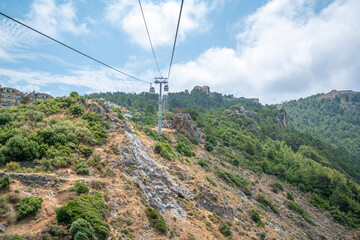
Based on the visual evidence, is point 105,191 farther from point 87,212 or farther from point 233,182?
point 233,182

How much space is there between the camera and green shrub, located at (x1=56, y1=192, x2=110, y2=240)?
33.3ft

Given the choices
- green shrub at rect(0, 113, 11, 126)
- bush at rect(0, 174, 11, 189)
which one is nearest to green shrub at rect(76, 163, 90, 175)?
bush at rect(0, 174, 11, 189)

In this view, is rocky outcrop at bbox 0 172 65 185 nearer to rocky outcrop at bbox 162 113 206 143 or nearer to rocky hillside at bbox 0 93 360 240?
rocky hillside at bbox 0 93 360 240

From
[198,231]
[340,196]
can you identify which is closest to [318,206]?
[340,196]

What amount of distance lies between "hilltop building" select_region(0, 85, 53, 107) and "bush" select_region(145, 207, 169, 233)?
258 feet

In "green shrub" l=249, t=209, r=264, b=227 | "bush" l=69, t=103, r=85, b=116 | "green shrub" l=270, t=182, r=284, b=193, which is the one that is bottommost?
"green shrub" l=270, t=182, r=284, b=193

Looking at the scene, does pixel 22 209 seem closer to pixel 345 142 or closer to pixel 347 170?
pixel 347 170

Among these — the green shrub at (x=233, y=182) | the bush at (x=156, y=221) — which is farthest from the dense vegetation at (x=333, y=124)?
the bush at (x=156, y=221)

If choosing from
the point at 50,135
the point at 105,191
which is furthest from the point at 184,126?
the point at 105,191

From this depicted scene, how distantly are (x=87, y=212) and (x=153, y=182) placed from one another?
8.89m

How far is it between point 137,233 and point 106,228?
112 inches

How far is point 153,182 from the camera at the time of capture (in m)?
19.2

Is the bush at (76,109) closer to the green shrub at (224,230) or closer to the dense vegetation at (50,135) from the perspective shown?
the dense vegetation at (50,135)

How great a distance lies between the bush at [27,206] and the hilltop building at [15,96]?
76.8m
